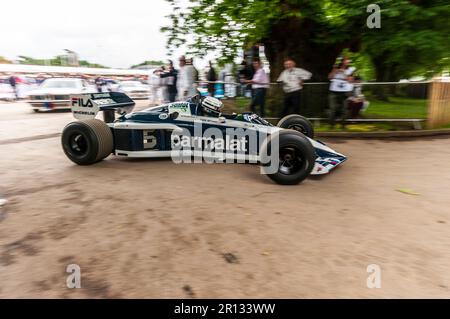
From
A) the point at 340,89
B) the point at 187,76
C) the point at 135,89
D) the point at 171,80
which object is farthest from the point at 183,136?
the point at 135,89

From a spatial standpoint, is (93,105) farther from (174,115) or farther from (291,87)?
(291,87)

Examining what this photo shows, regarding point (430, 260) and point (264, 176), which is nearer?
point (430, 260)

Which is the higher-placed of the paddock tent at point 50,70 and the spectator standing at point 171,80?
the paddock tent at point 50,70

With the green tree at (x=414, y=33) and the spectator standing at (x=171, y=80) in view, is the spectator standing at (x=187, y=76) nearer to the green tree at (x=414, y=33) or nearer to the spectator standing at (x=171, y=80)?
the spectator standing at (x=171, y=80)

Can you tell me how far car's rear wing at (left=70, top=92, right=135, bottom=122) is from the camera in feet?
20.5

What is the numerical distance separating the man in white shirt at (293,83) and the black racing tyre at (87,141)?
4.51 metres

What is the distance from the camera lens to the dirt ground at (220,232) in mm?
2484

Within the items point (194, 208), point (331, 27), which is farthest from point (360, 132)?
point (194, 208)

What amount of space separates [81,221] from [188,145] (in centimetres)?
247

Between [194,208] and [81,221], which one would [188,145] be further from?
[81,221]

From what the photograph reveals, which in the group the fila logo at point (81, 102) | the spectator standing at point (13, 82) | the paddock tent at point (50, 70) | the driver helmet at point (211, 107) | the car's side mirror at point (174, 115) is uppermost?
the paddock tent at point (50, 70)

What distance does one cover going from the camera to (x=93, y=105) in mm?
A: 6238

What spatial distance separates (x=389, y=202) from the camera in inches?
162

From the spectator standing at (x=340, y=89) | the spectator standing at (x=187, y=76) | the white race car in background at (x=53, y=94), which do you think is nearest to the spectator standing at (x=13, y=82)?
the white race car in background at (x=53, y=94)
